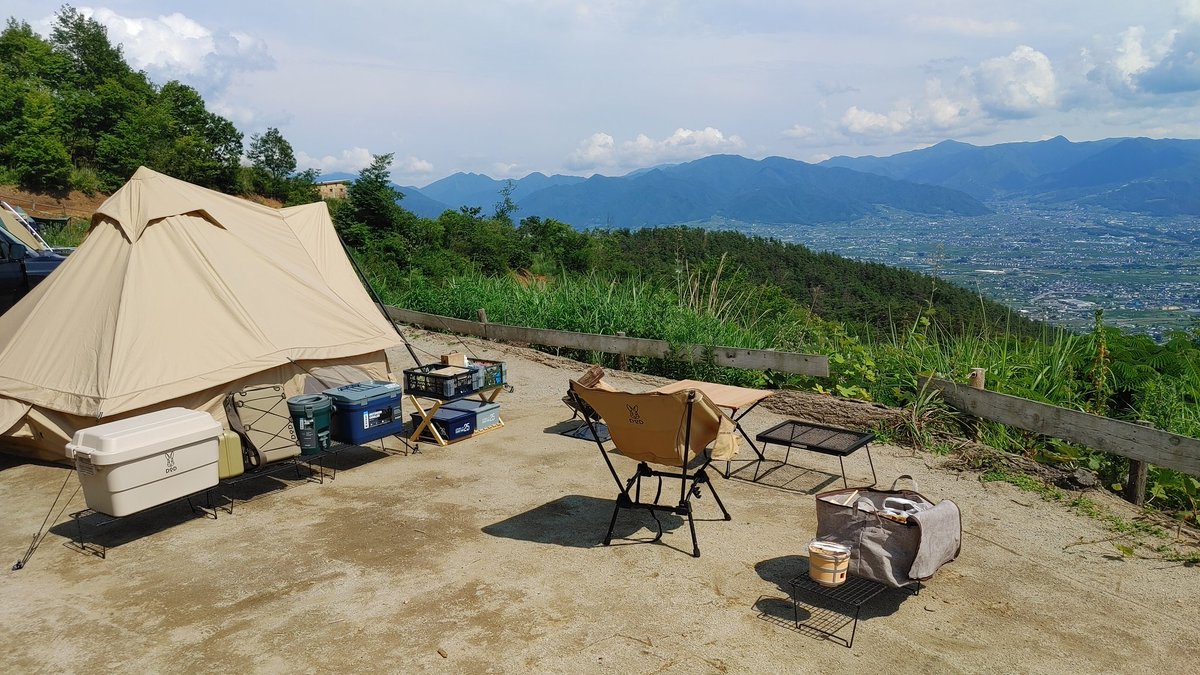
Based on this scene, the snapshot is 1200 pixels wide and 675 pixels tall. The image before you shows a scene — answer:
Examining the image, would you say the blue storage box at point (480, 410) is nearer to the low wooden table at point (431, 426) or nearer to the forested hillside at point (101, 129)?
the low wooden table at point (431, 426)

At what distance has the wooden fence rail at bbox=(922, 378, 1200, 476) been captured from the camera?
18.8 ft

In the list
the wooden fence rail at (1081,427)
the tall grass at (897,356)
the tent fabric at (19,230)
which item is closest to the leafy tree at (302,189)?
the tent fabric at (19,230)

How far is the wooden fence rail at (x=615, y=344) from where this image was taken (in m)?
9.05

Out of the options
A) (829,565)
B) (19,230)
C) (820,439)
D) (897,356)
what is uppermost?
(19,230)

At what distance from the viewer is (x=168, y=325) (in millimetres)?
7254

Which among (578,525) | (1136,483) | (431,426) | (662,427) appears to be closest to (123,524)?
(431,426)

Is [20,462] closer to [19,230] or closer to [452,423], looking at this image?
[452,423]

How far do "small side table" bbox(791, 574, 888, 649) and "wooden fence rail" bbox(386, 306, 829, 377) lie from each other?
4.61 metres

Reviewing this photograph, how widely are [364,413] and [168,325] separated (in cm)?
217

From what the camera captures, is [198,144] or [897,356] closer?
[897,356]

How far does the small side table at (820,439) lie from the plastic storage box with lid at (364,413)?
135 inches

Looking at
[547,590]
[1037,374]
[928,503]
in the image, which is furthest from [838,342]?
[547,590]

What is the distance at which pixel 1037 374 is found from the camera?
820 cm

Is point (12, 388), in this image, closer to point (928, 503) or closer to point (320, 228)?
point (320, 228)
